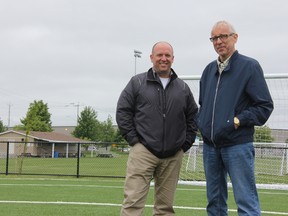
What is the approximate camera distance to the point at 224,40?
4.34 metres

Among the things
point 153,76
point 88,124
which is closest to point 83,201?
point 153,76

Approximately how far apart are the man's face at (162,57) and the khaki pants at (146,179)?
84cm

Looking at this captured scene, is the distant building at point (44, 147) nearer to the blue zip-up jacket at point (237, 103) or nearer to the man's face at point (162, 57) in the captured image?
the man's face at point (162, 57)

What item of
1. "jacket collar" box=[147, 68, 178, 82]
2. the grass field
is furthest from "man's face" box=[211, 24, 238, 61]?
the grass field

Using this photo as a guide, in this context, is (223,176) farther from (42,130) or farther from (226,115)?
(42,130)

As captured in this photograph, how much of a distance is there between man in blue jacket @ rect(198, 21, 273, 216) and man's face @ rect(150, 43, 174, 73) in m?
0.59

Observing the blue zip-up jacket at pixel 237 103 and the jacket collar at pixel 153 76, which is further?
the jacket collar at pixel 153 76

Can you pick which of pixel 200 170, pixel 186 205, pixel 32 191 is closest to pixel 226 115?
pixel 186 205

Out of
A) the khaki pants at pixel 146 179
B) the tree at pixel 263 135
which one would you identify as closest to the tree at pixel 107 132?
the tree at pixel 263 135

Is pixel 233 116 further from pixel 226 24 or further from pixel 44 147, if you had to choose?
pixel 44 147

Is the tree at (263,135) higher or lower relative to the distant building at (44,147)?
higher

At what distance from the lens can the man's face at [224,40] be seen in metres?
4.33

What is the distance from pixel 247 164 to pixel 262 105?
0.55 metres

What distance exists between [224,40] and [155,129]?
115 cm
